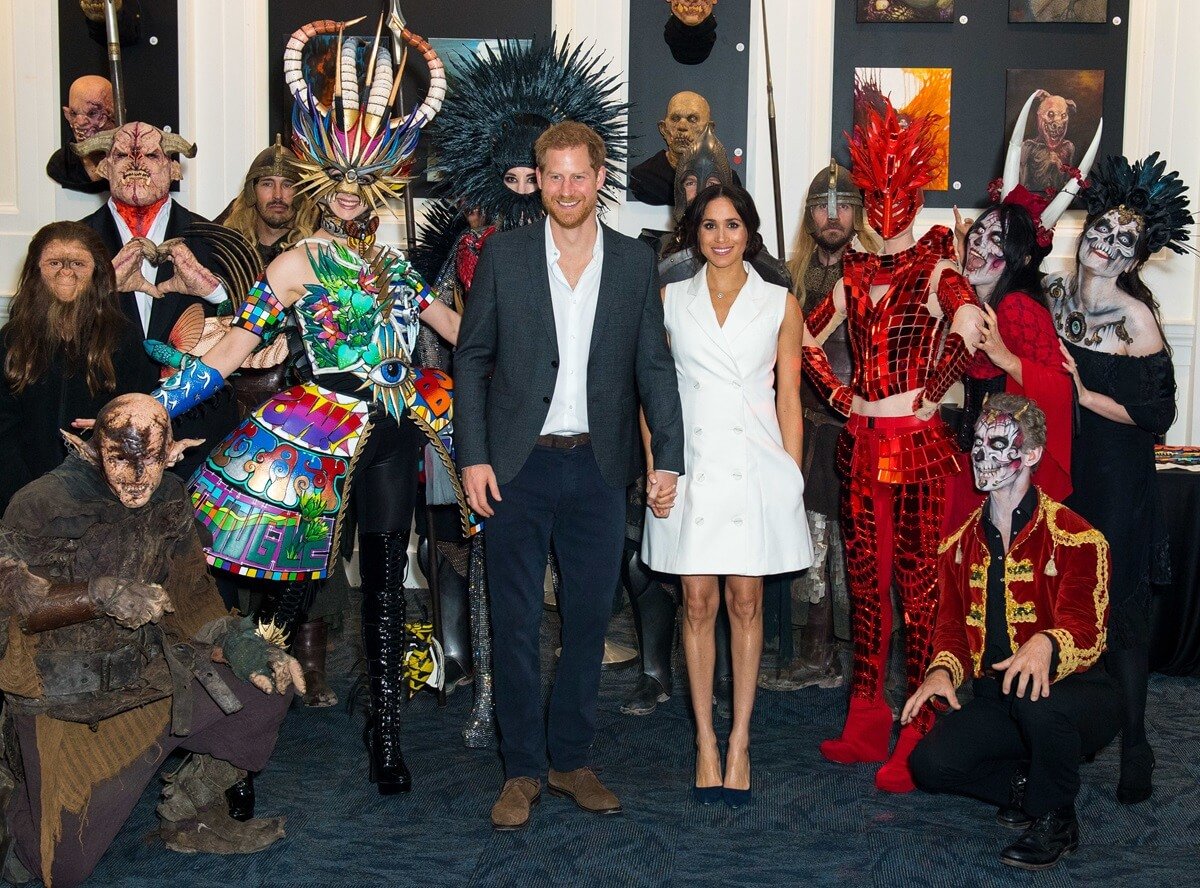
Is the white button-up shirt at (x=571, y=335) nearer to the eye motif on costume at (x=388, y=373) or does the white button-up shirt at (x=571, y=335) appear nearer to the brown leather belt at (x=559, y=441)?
the brown leather belt at (x=559, y=441)

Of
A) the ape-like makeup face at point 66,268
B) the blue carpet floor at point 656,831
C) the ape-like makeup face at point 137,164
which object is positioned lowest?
the blue carpet floor at point 656,831

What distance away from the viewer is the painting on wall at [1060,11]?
6.84 meters

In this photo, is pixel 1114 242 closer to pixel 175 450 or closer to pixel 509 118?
pixel 509 118

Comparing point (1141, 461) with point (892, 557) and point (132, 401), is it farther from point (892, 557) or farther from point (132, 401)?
point (132, 401)

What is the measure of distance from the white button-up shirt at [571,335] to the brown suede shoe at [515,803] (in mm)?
1027

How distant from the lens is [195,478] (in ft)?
13.0

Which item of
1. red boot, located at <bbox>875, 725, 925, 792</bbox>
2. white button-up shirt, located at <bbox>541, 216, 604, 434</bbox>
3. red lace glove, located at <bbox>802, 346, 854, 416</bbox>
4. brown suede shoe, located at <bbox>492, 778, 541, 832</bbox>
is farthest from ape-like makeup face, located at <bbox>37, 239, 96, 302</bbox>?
red boot, located at <bbox>875, 725, 925, 792</bbox>

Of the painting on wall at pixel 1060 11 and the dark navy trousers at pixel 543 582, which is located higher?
the painting on wall at pixel 1060 11

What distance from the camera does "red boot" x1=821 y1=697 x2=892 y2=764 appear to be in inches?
175

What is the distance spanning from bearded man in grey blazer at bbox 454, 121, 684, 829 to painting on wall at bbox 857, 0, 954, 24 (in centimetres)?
359

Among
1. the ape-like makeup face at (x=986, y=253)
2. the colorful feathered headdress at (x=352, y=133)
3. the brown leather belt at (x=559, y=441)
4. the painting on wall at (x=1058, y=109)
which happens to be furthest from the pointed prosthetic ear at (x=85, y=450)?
the painting on wall at (x=1058, y=109)

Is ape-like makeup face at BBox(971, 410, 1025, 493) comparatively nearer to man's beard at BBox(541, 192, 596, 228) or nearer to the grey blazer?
the grey blazer

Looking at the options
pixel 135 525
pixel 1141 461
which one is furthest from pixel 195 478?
pixel 1141 461

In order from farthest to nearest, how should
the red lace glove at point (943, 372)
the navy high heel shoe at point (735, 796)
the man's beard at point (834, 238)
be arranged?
the man's beard at point (834, 238) < the red lace glove at point (943, 372) < the navy high heel shoe at point (735, 796)
